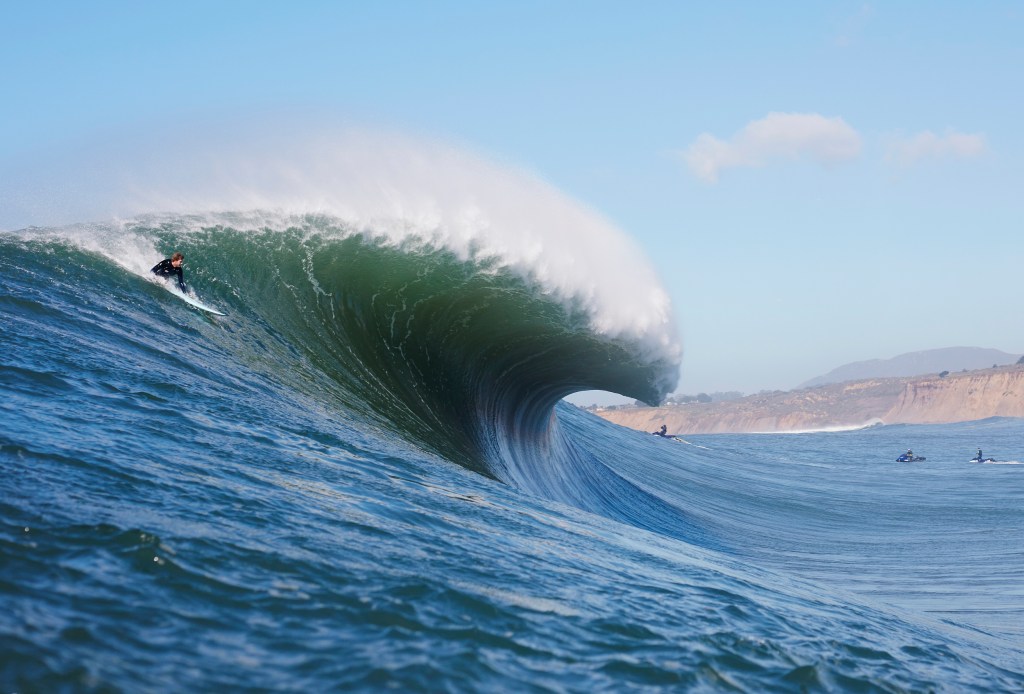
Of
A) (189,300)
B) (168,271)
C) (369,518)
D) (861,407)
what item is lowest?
(369,518)

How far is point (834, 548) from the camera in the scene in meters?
13.7

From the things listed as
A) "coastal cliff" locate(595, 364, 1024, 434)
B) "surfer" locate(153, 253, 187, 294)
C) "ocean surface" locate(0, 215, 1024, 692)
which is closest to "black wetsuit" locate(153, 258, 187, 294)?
"surfer" locate(153, 253, 187, 294)

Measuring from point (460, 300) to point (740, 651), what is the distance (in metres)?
8.59

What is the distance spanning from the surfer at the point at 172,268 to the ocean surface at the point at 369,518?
175 millimetres

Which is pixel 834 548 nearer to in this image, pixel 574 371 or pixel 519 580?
pixel 574 371

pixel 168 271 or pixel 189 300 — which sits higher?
pixel 168 271

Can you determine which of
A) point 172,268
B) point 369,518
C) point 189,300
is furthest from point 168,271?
point 369,518

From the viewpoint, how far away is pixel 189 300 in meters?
9.84

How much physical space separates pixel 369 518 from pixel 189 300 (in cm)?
564

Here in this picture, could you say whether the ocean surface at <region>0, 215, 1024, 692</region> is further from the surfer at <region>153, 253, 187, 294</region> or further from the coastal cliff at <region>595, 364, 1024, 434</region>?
the coastal cliff at <region>595, 364, 1024, 434</region>

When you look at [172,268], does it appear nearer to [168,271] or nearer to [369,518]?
[168,271]

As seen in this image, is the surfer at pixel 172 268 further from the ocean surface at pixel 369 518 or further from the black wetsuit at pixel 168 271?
the ocean surface at pixel 369 518

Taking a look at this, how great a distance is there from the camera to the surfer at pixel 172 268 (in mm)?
9789

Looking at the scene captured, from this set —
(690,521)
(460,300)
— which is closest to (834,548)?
(690,521)
